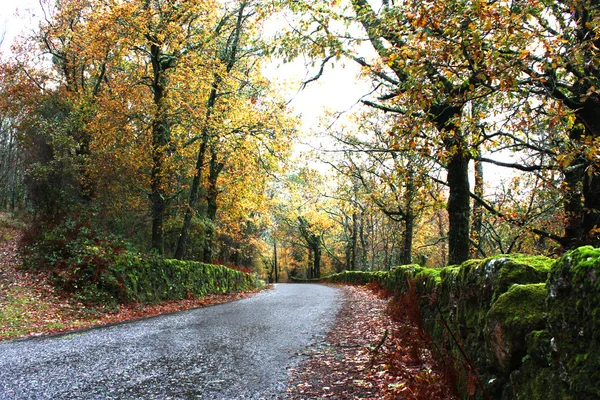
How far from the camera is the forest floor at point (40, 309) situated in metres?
7.37

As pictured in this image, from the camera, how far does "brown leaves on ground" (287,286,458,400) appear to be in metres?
3.49

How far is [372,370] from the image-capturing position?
15.4 feet

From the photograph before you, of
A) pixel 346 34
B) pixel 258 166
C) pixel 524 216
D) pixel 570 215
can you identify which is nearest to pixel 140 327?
pixel 346 34

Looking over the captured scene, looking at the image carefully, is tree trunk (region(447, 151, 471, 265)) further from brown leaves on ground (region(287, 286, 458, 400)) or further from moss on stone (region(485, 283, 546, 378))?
moss on stone (region(485, 283, 546, 378))

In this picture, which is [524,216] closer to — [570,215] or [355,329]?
[570,215]

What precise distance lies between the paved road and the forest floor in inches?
48.6

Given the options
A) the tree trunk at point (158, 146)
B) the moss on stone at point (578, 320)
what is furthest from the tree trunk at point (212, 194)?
the moss on stone at point (578, 320)

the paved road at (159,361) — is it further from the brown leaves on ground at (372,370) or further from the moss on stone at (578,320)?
the moss on stone at (578,320)

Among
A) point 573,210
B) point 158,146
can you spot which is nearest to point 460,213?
point 573,210

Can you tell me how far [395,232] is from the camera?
25.3 metres

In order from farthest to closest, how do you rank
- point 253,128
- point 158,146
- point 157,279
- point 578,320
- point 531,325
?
Result: 1. point 253,128
2. point 158,146
3. point 157,279
4. point 531,325
5. point 578,320

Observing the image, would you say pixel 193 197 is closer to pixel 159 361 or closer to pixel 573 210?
pixel 159 361

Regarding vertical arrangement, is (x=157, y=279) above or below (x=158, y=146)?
below

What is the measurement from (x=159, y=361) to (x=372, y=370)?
261cm
